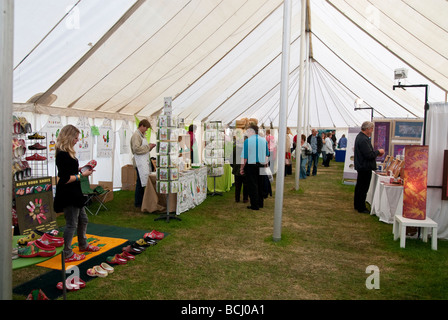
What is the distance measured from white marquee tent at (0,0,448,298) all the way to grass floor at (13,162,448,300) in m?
2.17

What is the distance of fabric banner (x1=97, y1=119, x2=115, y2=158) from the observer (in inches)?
269

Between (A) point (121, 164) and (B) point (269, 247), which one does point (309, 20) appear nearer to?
(A) point (121, 164)

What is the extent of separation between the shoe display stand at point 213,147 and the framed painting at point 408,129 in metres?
4.24

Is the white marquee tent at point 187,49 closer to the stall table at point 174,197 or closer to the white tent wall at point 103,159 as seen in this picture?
the white tent wall at point 103,159

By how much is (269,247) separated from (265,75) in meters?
9.02

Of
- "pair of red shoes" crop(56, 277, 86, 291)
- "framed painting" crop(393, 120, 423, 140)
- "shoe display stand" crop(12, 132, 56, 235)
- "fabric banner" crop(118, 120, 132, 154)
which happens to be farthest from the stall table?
"framed painting" crop(393, 120, 423, 140)

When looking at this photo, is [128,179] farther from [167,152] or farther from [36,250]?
[36,250]

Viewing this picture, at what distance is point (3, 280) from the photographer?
1.57 meters

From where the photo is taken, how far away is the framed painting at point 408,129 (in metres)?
7.21

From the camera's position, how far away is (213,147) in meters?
7.11

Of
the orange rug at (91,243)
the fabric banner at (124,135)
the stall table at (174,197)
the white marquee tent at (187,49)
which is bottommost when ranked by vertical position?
the orange rug at (91,243)

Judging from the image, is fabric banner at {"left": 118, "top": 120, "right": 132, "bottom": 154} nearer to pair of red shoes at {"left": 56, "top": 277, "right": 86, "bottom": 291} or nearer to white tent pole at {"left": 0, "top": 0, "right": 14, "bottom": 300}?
pair of red shoes at {"left": 56, "top": 277, "right": 86, "bottom": 291}

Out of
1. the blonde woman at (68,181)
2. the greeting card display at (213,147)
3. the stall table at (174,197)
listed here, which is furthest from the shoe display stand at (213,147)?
the blonde woman at (68,181)
